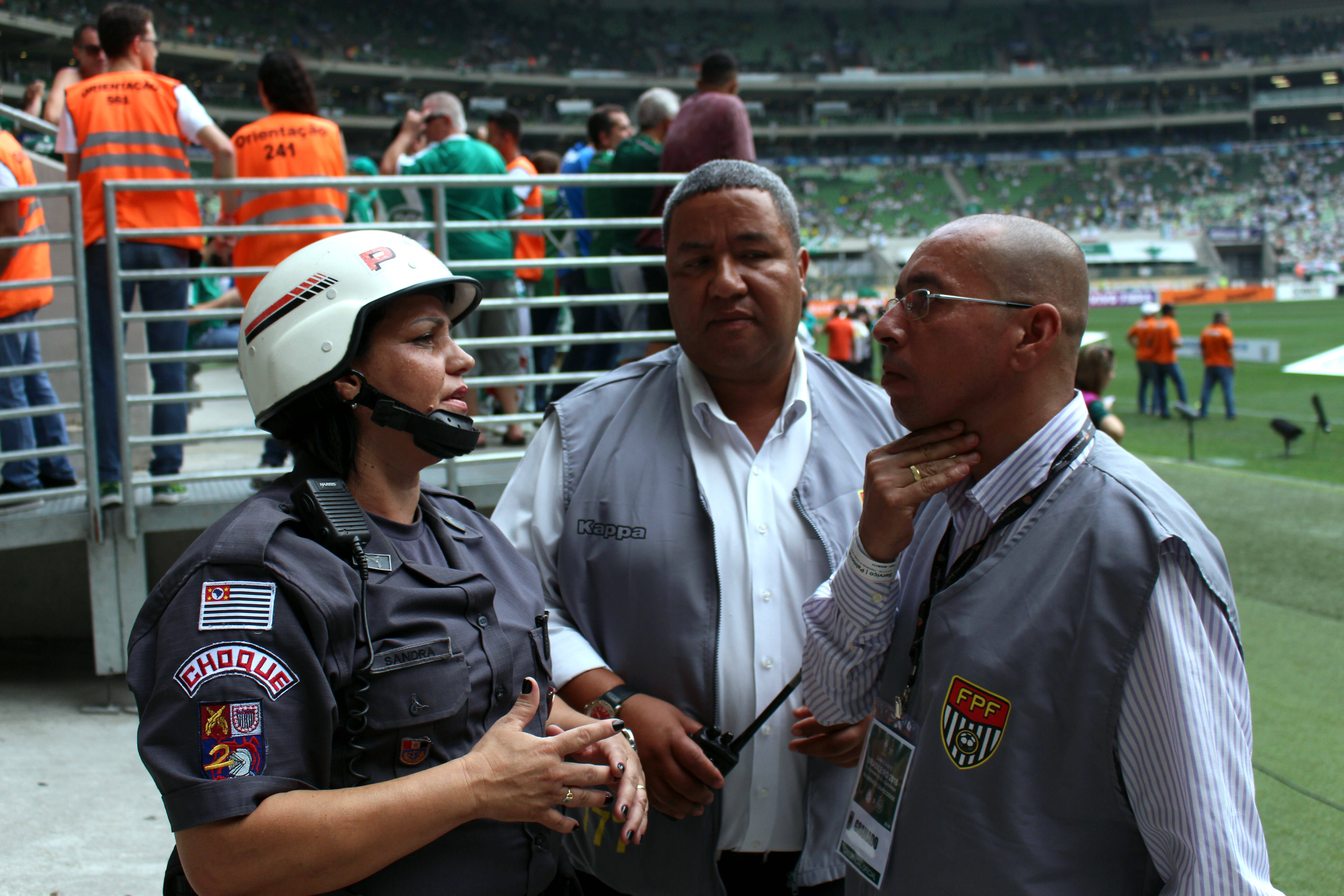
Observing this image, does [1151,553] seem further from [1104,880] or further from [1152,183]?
[1152,183]

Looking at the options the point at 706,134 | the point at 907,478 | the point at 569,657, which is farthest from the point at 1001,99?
the point at 907,478

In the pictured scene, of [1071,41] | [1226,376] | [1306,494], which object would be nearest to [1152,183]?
[1071,41]

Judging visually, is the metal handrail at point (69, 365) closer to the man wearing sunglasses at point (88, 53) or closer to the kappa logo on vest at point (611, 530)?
the man wearing sunglasses at point (88, 53)

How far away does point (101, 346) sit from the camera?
4293 mm

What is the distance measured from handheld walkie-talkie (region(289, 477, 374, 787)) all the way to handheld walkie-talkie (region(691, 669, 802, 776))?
0.72 meters

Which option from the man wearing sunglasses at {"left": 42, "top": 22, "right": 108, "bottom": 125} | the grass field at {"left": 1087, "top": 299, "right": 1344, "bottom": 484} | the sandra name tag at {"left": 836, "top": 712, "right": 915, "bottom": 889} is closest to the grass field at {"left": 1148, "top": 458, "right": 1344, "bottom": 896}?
the grass field at {"left": 1087, "top": 299, "right": 1344, "bottom": 484}

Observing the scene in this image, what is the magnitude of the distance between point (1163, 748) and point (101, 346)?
179 inches

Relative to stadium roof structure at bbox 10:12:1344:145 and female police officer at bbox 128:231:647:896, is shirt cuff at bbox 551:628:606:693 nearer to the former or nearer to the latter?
female police officer at bbox 128:231:647:896

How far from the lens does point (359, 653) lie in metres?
1.41

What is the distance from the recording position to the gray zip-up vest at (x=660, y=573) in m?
1.97

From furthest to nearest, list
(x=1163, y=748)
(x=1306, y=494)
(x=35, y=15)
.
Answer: (x=35, y=15) < (x=1306, y=494) < (x=1163, y=748)

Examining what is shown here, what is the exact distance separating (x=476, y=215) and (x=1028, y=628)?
15.5 feet

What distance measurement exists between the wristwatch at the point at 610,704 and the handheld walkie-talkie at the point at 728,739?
6.3 inches

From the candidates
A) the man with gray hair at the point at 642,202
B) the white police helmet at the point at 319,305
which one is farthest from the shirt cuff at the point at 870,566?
the man with gray hair at the point at 642,202
